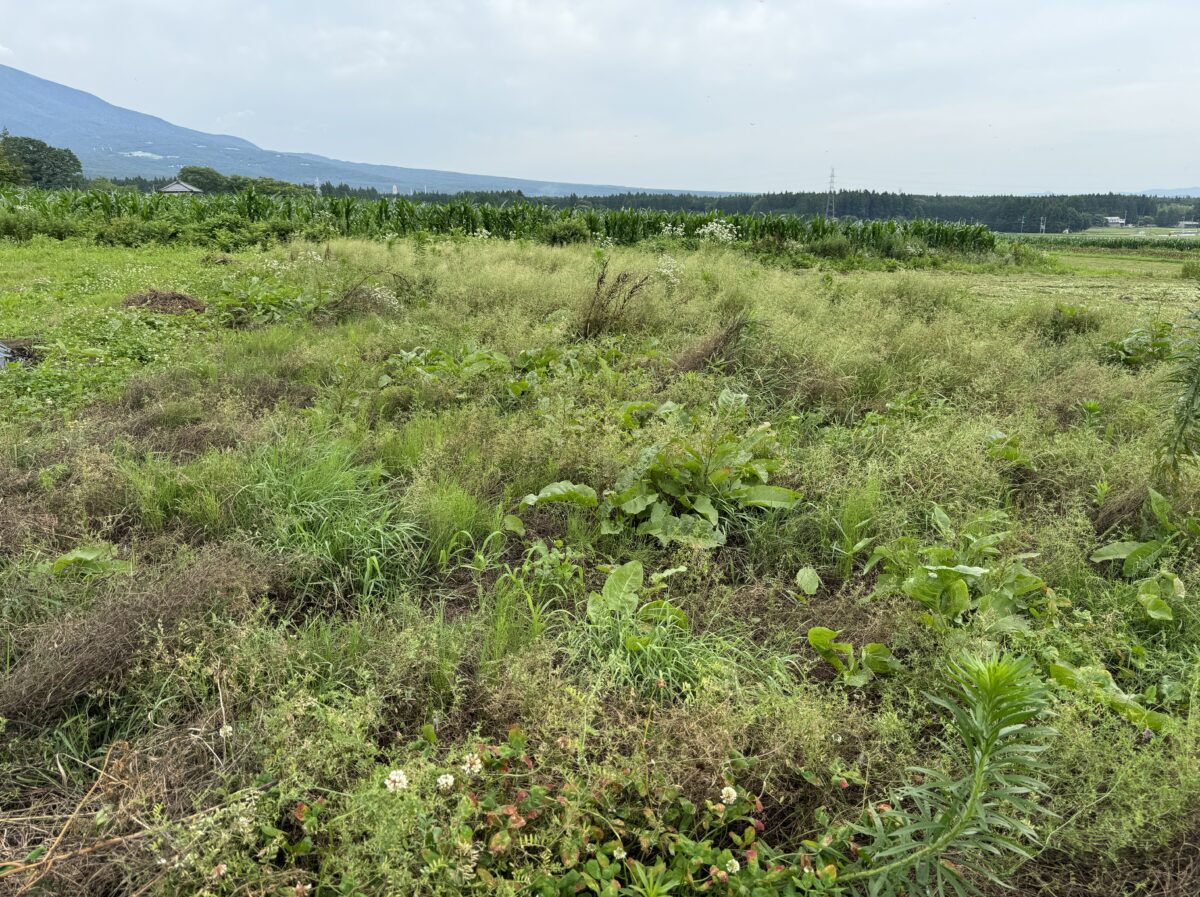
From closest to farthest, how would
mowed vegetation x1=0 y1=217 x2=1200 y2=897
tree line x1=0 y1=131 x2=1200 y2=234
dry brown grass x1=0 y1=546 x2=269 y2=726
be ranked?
mowed vegetation x1=0 y1=217 x2=1200 y2=897
dry brown grass x1=0 y1=546 x2=269 y2=726
tree line x1=0 y1=131 x2=1200 y2=234

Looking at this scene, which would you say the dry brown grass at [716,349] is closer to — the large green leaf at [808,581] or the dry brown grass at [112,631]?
the large green leaf at [808,581]

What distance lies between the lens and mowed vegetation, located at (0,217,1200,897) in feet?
4.64

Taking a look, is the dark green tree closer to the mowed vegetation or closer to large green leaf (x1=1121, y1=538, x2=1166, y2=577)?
the mowed vegetation

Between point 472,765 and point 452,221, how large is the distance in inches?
673

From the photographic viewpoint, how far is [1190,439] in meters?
2.64

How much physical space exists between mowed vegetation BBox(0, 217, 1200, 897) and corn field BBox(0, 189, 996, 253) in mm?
11160

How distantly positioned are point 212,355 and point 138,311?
6.47ft

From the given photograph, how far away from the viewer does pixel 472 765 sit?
1.54 meters

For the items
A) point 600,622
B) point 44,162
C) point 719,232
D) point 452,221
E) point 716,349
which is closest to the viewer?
point 600,622

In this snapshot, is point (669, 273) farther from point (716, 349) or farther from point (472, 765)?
point (472, 765)

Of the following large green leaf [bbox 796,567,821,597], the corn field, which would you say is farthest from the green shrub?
large green leaf [bbox 796,567,821,597]

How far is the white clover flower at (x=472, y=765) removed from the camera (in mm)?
1524

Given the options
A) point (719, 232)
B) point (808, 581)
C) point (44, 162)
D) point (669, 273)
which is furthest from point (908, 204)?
point (44, 162)

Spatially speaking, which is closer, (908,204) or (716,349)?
(716,349)
